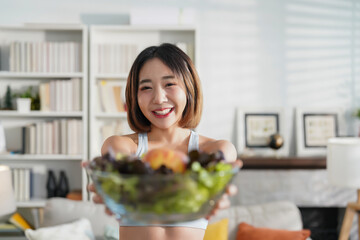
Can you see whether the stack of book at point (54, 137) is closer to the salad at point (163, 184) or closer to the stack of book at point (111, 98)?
the stack of book at point (111, 98)

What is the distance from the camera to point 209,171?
680 millimetres

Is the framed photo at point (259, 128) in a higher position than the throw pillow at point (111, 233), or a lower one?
higher

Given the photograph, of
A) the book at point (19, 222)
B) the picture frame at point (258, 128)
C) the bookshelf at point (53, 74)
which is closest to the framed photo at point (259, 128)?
the picture frame at point (258, 128)

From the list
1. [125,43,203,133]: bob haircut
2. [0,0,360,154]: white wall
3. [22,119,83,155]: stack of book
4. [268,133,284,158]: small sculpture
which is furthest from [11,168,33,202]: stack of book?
[125,43,203,133]: bob haircut

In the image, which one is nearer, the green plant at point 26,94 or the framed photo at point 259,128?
the green plant at point 26,94

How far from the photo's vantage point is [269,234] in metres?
2.36

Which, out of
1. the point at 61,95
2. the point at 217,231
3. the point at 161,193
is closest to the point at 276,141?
the point at 217,231

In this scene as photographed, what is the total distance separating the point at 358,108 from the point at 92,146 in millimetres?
2420

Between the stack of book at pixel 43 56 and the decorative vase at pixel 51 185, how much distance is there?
3.00ft

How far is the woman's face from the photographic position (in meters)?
0.99

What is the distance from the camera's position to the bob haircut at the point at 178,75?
Answer: 1.02 metres

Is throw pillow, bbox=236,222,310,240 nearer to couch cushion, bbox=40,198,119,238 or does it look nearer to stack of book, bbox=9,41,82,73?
couch cushion, bbox=40,198,119,238

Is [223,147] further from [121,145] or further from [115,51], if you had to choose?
[115,51]

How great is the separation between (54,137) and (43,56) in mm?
702
